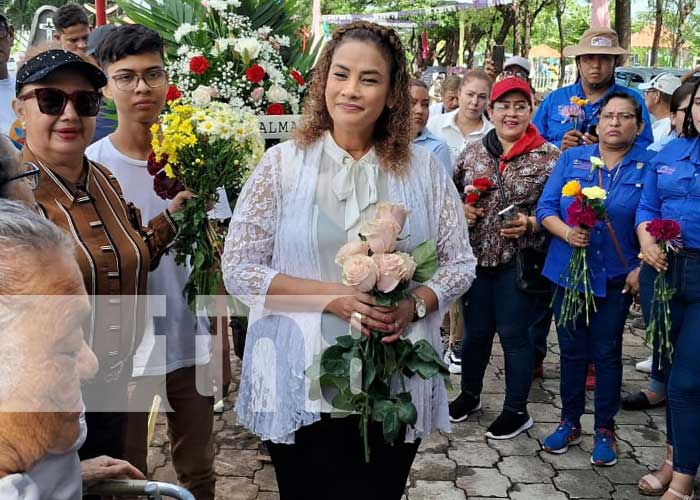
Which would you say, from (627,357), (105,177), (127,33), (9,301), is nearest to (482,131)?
(627,357)

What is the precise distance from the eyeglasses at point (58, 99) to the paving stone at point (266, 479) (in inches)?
85.6

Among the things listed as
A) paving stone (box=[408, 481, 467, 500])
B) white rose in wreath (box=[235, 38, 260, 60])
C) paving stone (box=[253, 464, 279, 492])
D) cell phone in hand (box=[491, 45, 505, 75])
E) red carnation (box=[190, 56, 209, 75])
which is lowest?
paving stone (box=[408, 481, 467, 500])

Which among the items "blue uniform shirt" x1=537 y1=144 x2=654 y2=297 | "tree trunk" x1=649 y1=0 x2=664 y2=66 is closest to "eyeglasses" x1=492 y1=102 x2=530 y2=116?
"blue uniform shirt" x1=537 y1=144 x2=654 y2=297

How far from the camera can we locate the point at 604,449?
397 cm

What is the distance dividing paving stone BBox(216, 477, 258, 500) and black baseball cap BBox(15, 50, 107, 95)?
2190 mm

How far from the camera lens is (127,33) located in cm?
297

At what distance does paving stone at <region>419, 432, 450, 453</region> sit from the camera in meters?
4.16

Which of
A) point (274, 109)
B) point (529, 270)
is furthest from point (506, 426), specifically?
point (274, 109)

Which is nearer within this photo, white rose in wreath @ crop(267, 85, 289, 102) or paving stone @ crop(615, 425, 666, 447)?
white rose in wreath @ crop(267, 85, 289, 102)

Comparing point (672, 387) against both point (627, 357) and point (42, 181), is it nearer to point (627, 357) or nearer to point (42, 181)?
point (627, 357)

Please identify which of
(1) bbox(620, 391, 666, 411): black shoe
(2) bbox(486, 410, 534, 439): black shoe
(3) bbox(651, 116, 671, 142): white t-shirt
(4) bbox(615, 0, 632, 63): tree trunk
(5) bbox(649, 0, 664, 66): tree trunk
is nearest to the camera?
(2) bbox(486, 410, 534, 439): black shoe

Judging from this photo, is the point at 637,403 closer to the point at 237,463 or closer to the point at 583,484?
→ the point at 583,484

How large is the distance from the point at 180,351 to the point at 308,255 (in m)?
0.87

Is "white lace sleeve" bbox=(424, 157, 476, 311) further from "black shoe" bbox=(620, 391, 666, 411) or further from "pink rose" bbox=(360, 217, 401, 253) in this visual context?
"black shoe" bbox=(620, 391, 666, 411)
